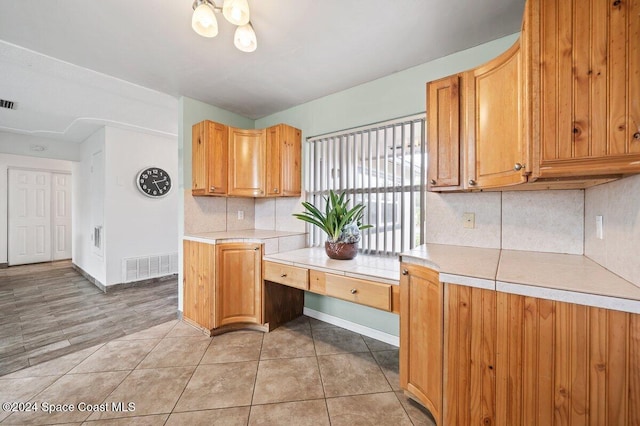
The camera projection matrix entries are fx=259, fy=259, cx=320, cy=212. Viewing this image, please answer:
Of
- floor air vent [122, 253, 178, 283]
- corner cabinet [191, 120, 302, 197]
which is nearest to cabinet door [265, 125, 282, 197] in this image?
corner cabinet [191, 120, 302, 197]

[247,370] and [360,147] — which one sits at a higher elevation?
[360,147]

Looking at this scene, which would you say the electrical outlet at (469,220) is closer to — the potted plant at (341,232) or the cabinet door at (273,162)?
the potted plant at (341,232)

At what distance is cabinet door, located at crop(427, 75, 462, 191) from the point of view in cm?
169

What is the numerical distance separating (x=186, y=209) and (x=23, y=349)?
173cm

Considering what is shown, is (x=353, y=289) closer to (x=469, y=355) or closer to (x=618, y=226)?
(x=469, y=355)

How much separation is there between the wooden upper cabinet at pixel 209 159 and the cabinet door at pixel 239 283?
2.31 ft

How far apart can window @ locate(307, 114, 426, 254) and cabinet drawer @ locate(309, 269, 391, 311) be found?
69 centimetres

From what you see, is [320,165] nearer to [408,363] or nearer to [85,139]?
[408,363]

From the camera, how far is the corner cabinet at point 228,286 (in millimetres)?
2469

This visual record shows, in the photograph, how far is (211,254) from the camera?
8.11 ft

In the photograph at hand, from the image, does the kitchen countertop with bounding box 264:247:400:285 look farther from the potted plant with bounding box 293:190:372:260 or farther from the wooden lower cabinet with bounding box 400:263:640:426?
the wooden lower cabinet with bounding box 400:263:640:426


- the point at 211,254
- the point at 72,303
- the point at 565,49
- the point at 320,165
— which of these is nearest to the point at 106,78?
the point at 211,254

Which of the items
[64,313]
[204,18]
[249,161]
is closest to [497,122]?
[204,18]

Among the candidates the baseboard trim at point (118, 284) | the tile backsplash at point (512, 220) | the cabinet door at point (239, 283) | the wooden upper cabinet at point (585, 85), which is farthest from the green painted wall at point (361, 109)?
the baseboard trim at point (118, 284)
